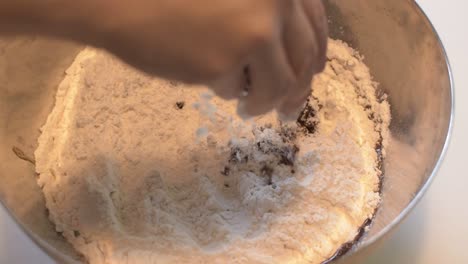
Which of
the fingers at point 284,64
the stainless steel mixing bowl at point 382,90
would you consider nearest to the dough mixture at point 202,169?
the stainless steel mixing bowl at point 382,90

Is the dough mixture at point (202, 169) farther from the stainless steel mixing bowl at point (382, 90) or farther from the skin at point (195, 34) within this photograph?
the skin at point (195, 34)

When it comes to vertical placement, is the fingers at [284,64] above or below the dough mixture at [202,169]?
above

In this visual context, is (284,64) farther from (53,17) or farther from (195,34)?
(53,17)

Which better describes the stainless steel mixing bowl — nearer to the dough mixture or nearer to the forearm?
the dough mixture

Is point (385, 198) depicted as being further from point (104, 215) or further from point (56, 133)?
point (56, 133)

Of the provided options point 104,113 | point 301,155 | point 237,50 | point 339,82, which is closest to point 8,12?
point 237,50
